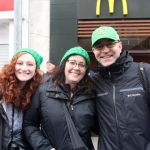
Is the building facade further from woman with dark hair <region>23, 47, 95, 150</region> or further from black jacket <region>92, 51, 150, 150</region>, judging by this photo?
black jacket <region>92, 51, 150, 150</region>

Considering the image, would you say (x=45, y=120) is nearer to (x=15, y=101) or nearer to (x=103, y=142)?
(x=15, y=101)

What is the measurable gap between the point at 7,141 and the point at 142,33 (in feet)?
18.0

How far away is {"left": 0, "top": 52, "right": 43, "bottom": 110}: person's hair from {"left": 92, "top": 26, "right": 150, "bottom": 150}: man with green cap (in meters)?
0.75

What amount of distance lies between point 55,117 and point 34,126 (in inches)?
13.4

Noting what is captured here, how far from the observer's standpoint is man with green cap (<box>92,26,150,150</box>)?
2246 mm

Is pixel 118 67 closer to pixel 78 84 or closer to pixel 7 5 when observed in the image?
pixel 78 84

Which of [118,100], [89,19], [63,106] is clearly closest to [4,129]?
[63,106]

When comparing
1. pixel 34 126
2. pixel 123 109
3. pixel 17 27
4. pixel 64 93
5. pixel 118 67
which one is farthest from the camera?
pixel 17 27

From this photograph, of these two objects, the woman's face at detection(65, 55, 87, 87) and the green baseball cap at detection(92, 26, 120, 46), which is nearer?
the green baseball cap at detection(92, 26, 120, 46)

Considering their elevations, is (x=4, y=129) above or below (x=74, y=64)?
below

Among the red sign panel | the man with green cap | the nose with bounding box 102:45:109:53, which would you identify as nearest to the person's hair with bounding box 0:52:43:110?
the man with green cap

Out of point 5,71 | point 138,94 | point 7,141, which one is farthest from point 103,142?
point 5,71

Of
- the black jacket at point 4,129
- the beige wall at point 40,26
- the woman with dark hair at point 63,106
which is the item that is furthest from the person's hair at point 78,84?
the beige wall at point 40,26

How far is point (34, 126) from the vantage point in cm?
264
